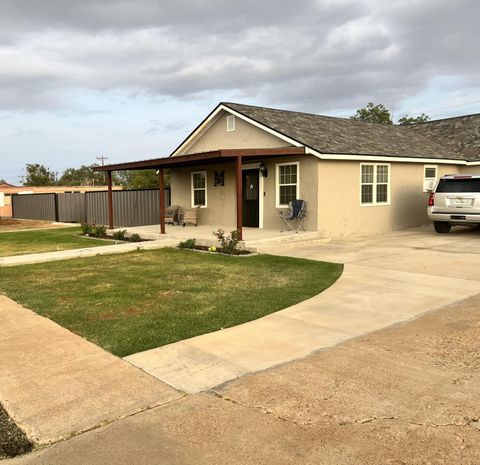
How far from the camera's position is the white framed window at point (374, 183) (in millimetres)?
16250

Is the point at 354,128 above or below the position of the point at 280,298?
above

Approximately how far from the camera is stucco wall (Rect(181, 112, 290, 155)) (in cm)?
1608

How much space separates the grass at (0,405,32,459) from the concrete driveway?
1259 millimetres

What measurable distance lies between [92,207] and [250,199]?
11743 millimetres

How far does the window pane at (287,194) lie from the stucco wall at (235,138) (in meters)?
1.38

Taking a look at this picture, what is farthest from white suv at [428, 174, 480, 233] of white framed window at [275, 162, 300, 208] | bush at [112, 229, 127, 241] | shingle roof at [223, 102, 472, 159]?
bush at [112, 229, 127, 241]

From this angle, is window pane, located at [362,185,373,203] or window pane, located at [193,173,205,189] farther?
window pane, located at [193,173,205,189]

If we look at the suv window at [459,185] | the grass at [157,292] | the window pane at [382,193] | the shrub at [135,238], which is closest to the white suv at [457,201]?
the suv window at [459,185]

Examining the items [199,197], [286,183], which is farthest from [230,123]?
[286,183]

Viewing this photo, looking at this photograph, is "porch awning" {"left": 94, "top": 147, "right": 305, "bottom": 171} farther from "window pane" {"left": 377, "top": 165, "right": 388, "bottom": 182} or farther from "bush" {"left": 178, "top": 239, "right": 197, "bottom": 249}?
"window pane" {"left": 377, "top": 165, "right": 388, "bottom": 182}

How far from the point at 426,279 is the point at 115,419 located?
642 centimetres

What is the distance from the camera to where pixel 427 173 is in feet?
61.4

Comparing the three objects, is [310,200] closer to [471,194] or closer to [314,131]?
[314,131]

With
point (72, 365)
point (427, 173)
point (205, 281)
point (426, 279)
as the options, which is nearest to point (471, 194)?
point (427, 173)
